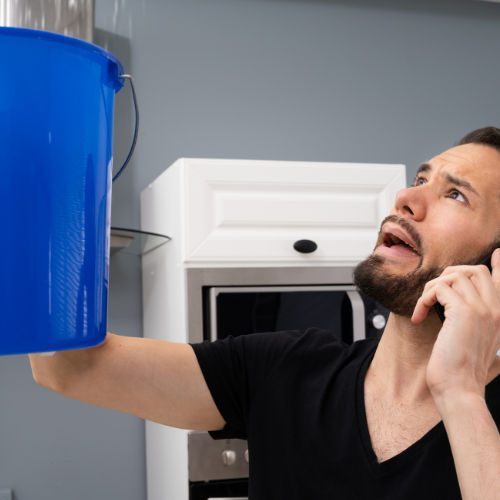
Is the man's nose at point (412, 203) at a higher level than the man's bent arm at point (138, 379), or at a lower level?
higher

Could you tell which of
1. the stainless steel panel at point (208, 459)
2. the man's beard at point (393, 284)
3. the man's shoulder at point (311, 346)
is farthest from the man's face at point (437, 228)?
the stainless steel panel at point (208, 459)

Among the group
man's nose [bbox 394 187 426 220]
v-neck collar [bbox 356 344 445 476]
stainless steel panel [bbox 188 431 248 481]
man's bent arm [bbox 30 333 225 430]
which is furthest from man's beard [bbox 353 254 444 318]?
stainless steel panel [bbox 188 431 248 481]

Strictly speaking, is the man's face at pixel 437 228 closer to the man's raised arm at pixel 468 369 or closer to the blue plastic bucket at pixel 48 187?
the man's raised arm at pixel 468 369

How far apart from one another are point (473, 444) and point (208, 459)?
1.04 metres

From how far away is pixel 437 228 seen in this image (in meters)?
1.06

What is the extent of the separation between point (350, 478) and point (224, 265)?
0.90 meters

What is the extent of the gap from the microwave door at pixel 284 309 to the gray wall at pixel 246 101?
25.7 inches

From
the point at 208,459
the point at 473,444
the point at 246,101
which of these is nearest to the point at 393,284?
the point at 473,444

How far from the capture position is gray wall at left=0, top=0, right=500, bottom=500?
2.09 meters

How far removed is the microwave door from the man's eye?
708mm

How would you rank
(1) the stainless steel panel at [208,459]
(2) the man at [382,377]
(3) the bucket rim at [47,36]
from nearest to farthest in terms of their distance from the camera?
(3) the bucket rim at [47,36]
(2) the man at [382,377]
(1) the stainless steel panel at [208,459]

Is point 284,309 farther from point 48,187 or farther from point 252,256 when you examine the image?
point 48,187

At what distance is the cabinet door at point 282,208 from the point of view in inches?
66.0

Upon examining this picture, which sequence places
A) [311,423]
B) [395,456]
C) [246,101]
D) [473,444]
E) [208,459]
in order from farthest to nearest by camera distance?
[246,101], [208,459], [311,423], [395,456], [473,444]
